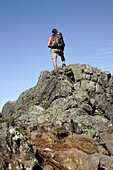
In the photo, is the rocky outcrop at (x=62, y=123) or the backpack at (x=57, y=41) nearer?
the rocky outcrop at (x=62, y=123)

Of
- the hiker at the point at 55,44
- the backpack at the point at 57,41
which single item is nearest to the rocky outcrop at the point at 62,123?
the hiker at the point at 55,44

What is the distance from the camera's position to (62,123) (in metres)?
24.1

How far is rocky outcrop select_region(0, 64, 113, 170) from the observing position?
1842cm

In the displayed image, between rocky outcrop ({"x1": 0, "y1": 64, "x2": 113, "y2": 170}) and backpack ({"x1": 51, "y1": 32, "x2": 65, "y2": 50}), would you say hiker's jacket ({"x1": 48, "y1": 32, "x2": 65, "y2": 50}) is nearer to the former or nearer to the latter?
backpack ({"x1": 51, "y1": 32, "x2": 65, "y2": 50})

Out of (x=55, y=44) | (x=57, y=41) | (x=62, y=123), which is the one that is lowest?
(x=62, y=123)

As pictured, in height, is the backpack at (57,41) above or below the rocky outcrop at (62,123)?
above

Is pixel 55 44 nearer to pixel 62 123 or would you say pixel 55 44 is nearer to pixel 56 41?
pixel 56 41

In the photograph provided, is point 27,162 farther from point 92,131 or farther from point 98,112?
point 98,112

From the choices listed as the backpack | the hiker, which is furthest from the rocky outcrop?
the backpack

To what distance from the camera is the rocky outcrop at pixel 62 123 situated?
18.4 m

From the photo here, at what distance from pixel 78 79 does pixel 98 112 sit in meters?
4.64

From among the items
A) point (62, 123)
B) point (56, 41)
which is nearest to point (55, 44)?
point (56, 41)

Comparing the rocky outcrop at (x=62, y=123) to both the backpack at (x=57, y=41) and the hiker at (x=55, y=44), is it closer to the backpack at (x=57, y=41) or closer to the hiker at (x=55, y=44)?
the hiker at (x=55, y=44)

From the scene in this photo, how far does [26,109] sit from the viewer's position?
96.9ft
